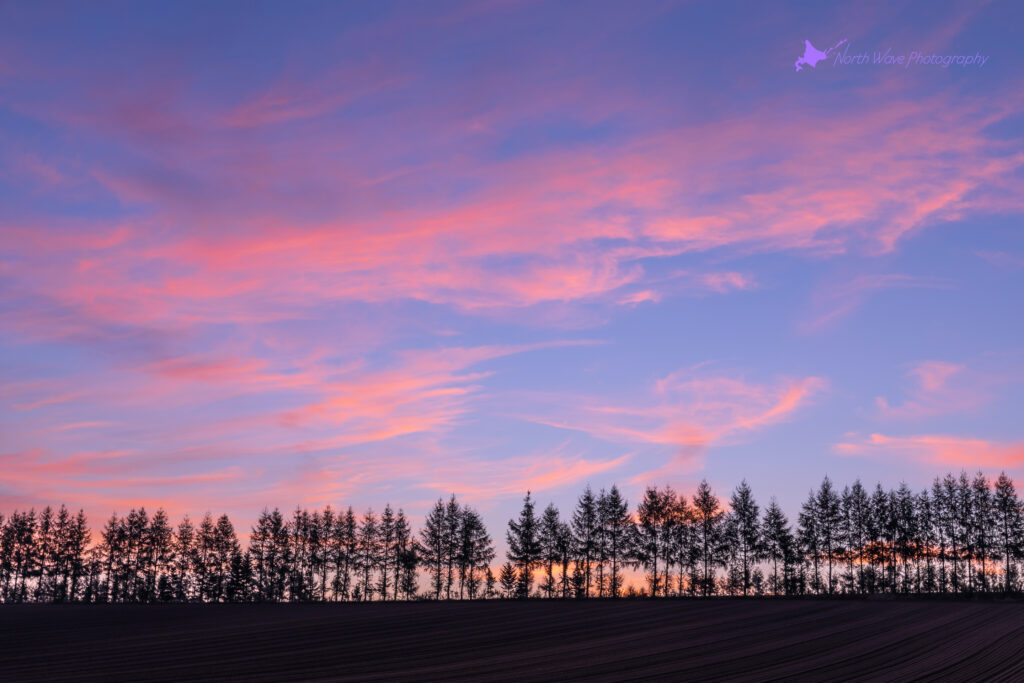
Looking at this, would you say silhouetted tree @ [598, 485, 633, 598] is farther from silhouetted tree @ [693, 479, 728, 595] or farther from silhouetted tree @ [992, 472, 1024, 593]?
silhouetted tree @ [992, 472, 1024, 593]

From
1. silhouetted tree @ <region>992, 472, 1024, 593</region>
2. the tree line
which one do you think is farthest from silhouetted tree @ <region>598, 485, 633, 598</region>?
silhouetted tree @ <region>992, 472, 1024, 593</region>

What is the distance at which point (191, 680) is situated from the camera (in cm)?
3048

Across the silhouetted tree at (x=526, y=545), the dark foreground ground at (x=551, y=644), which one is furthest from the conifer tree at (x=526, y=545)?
the dark foreground ground at (x=551, y=644)

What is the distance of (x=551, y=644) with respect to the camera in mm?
41312

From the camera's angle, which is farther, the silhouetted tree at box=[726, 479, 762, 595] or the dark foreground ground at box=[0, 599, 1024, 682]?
the silhouetted tree at box=[726, 479, 762, 595]

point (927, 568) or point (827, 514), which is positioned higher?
point (827, 514)

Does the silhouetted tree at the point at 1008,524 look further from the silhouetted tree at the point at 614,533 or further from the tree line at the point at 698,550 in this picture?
the silhouetted tree at the point at 614,533

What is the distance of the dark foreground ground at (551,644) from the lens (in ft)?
107

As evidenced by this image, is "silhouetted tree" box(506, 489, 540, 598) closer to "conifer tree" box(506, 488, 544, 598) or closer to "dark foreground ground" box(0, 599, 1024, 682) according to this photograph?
"conifer tree" box(506, 488, 544, 598)

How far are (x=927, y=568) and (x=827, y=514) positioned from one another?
48.1 feet

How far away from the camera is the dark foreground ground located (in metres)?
32.5

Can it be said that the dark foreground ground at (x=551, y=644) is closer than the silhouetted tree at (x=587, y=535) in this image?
Yes

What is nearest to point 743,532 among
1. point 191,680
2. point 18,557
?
point 191,680

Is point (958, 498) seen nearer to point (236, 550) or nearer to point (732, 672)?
point (732, 672)
